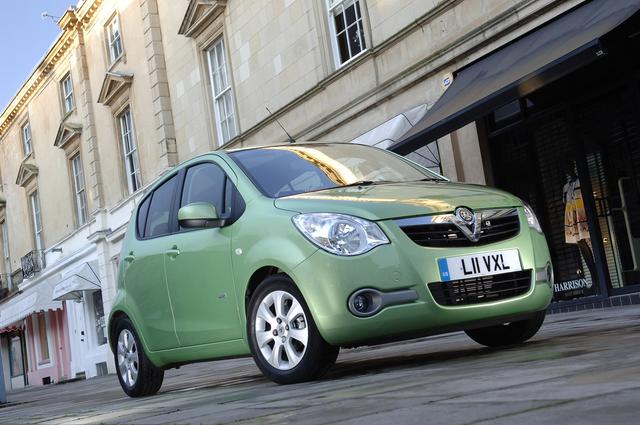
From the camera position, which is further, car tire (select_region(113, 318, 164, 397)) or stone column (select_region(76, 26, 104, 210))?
stone column (select_region(76, 26, 104, 210))

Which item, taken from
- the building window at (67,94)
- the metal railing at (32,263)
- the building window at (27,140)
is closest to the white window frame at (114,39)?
the building window at (67,94)

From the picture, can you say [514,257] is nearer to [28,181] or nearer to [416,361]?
[416,361]

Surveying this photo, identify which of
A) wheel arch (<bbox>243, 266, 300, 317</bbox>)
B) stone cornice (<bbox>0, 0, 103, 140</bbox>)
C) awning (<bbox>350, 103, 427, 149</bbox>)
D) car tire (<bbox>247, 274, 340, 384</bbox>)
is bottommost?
car tire (<bbox>247, 274, 340, 384</bbox>)

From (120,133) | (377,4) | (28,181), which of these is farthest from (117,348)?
(28,181)

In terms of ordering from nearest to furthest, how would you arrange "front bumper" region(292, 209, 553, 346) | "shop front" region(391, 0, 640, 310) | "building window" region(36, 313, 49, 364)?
"front bumper" region(292, 209, 553, 346) < "shop front" region(391, 0, 640, 310) < "building window" region(36, 313, 49, 364)

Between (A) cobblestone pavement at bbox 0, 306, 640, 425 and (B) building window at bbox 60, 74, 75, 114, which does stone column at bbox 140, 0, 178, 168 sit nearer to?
(B) building window at bbox 60, 74, 75, 114

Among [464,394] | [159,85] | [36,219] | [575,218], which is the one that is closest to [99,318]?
[159,85]

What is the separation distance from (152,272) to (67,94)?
2646cm

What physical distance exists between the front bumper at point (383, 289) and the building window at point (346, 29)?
36.7 ft

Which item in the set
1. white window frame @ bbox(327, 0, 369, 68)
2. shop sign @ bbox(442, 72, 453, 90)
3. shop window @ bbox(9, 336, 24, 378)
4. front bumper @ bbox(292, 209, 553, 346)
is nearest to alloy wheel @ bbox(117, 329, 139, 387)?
front bumper @ bbox(292, 209, 553, 346)

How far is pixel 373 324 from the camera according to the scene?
5.17 metres

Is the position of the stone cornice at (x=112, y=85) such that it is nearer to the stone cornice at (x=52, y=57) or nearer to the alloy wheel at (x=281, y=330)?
the stone cornice at (x=52, y=57)

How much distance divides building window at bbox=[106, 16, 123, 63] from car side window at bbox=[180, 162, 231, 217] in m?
21.1

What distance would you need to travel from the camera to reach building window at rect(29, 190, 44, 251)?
1423 inches
